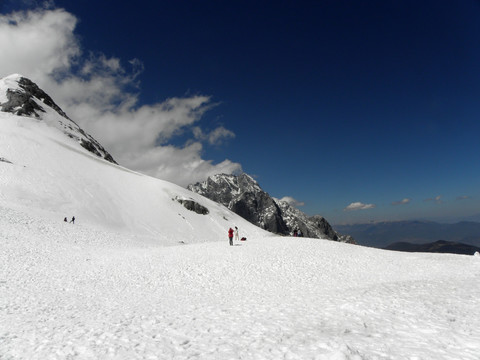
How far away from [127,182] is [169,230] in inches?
1043

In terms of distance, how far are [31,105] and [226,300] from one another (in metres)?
132

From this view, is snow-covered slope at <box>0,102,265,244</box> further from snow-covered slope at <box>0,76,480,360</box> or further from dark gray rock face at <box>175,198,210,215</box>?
snow-covered slope at <box>0,76,480,360</box>

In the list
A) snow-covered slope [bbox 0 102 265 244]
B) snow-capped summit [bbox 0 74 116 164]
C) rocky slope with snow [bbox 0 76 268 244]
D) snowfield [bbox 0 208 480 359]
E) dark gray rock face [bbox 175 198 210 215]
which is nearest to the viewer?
snowfield [bbox 0 208 480 359]

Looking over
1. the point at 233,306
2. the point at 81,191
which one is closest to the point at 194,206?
the point at 81,191

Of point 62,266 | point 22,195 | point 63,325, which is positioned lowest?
point 63,325

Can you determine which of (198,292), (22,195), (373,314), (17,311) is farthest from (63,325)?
(22,195)

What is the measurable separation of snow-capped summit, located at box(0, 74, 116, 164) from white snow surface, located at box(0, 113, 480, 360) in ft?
266

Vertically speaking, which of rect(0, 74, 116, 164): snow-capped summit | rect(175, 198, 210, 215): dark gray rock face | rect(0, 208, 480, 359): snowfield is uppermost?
rect(0, 74, 116, 164): snow-capped summit

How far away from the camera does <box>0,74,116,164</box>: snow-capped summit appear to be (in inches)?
4099

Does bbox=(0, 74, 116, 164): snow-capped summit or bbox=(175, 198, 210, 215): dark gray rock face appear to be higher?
bbox=(0, 74, 116, 164): snow-capped summit

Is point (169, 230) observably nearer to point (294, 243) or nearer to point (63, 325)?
point (294, 243)

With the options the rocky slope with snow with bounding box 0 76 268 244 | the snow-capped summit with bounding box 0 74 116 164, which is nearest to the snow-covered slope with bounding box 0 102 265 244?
the rocky slope with snow with bounding box 0 76 268 244

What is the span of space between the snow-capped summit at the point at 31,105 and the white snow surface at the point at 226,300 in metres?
81.1

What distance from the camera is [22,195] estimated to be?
47.4 m
